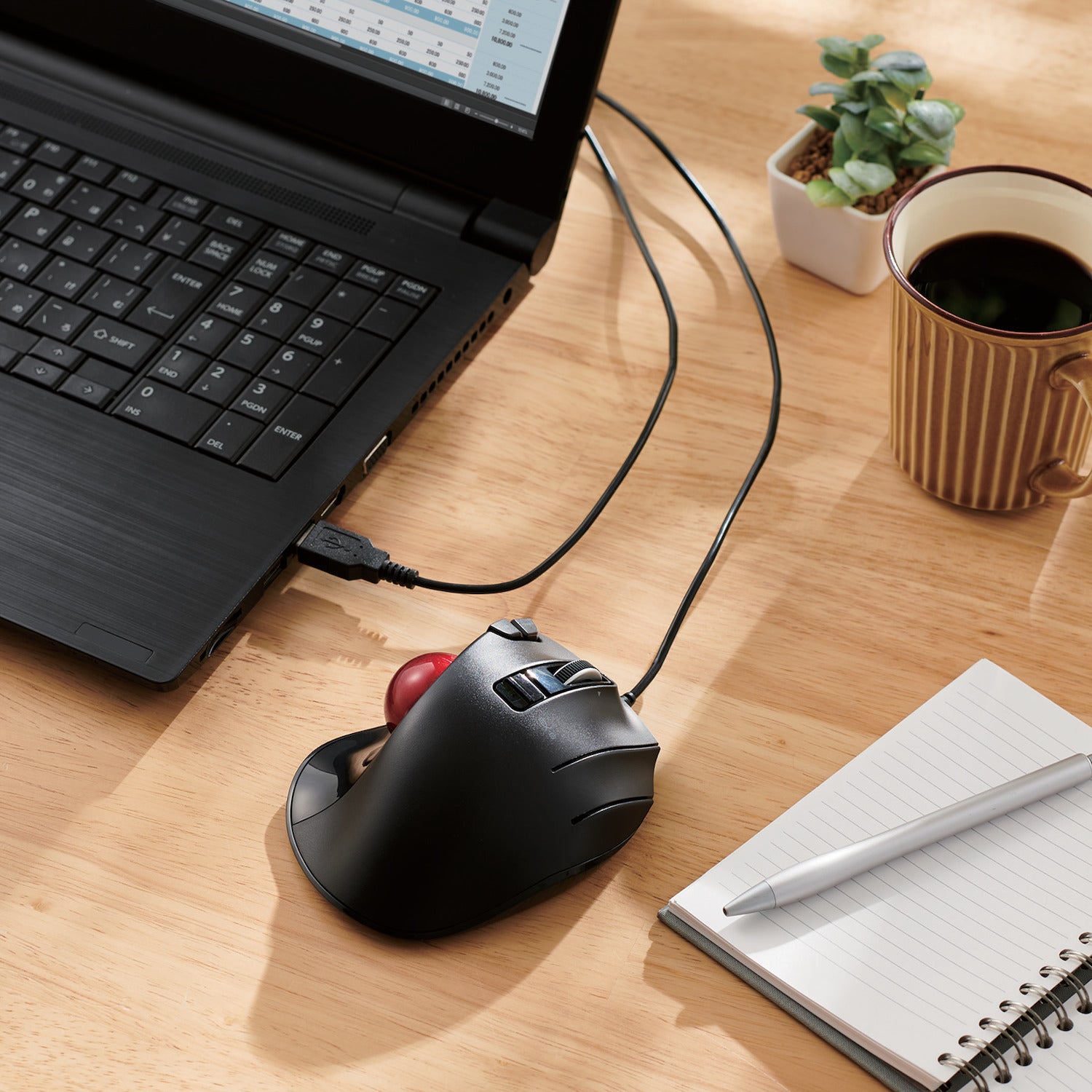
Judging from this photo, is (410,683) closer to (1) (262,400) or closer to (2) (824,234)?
(1) (262,400)

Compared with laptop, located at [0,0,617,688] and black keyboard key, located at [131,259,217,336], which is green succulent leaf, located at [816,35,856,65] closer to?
laptop, located at [0,0,617,688]

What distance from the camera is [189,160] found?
69 cm

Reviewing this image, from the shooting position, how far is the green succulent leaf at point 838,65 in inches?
26.0

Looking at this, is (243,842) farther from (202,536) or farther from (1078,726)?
(1078,726)

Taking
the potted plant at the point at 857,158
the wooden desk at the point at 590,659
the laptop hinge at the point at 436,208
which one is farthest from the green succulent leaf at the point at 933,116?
the laptop hinge at the point at 436,208

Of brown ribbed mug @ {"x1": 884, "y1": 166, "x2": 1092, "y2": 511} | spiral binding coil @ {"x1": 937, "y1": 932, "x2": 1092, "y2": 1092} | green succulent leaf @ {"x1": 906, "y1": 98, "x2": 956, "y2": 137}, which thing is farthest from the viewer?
green succulent leaf @ {"x1": 906, "y1": 98, "x2": 956, "y2": 137}

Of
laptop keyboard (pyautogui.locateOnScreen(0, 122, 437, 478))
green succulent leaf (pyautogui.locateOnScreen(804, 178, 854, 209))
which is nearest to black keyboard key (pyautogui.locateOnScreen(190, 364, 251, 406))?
laptop keyboard (pyautogui.locateOnScreen(0, 122, 437, 478))

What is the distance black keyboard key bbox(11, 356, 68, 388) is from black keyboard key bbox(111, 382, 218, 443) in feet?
0.13

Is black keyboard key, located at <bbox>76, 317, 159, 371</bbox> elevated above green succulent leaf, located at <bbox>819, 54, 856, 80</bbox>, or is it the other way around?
green succulent leaf, located at <bbox>819, 54, 856, 80</bbox>

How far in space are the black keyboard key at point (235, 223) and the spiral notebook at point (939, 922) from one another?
16.9 inches

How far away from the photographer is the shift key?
23.9 inches

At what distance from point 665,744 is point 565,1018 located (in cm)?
13

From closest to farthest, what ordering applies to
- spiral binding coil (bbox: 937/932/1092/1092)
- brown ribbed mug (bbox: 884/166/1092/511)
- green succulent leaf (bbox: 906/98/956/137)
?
spiral binding coil (bbox: 937/932/1092/1092) → brown ribbed mug (bbox: 884/166/1092/511) → green succulent leaf (bbox: 906/98/956/137)

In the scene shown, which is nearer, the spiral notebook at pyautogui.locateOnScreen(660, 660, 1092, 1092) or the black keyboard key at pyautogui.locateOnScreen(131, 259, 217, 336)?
the spiral notebook at pyautogui.locateOnScreen(660, 660, 1092, 1092)
